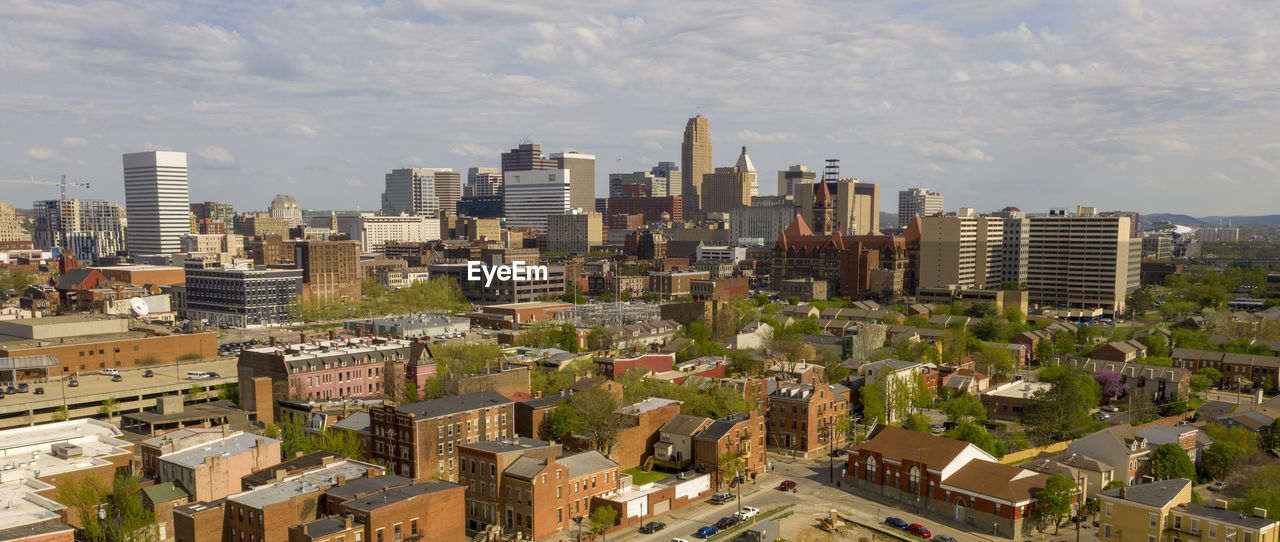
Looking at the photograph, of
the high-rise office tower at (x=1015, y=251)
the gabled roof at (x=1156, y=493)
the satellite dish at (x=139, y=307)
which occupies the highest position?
the high-rise office tower at (x=1015, y=251)

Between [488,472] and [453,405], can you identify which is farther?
[453,405]

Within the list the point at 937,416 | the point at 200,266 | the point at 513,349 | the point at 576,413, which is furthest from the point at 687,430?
the point at 200,266

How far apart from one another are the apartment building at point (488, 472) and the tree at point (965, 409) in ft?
125

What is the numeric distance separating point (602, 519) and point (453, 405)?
15005 millimetres

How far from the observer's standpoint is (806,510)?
58.1 metres

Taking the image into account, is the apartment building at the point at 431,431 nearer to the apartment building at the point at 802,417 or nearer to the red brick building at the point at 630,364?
the red brick building at the point at 630,364

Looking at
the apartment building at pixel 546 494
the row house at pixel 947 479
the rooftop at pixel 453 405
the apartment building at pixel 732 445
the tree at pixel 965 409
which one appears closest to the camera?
the apartment building at pixel 546 494

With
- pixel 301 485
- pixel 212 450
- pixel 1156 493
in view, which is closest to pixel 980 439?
pixel 1156 493

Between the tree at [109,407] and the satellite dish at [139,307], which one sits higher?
the satellite dish at [139,307]

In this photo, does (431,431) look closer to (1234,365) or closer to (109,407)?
(109,407)

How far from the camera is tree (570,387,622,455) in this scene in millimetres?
62969

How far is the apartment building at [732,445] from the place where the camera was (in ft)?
205

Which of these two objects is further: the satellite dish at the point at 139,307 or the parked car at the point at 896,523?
the satellite dish at the point at 139,307

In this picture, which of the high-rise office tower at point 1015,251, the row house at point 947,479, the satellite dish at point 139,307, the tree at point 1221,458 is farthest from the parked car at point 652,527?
the high-rise office tower at point 1015,251
